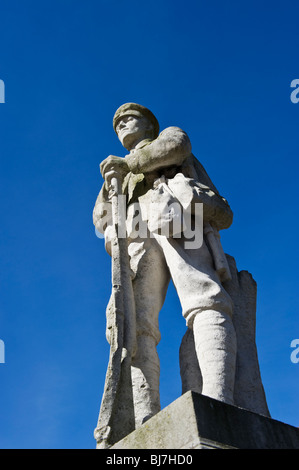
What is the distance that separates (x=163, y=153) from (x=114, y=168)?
23.0 inches

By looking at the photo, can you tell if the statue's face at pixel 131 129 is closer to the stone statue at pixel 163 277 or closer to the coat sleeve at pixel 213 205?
the stone statue at pixel 163 277

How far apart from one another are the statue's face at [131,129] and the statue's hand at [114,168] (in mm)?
667

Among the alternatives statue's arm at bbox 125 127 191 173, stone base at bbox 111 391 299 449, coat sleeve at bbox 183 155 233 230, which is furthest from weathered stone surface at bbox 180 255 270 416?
statue's arm at bbox 125 127 191 173

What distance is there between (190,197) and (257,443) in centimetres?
258

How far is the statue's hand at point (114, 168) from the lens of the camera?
6557mm

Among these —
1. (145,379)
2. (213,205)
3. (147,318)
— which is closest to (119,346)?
(145,379)

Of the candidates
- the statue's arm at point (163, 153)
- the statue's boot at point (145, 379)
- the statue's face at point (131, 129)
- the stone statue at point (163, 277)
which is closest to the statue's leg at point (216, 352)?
the stone statue at point (163, 277)

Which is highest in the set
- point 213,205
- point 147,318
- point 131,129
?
point 131,129

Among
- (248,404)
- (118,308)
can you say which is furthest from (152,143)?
(248,404)

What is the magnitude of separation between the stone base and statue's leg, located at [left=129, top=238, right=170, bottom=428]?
942 millimetres

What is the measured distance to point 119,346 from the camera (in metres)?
5.33

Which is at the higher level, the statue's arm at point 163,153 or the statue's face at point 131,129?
the statue's face at point 131,129

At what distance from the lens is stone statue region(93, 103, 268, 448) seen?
509 cm

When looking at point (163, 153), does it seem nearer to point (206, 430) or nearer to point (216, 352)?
point (216, 352)
